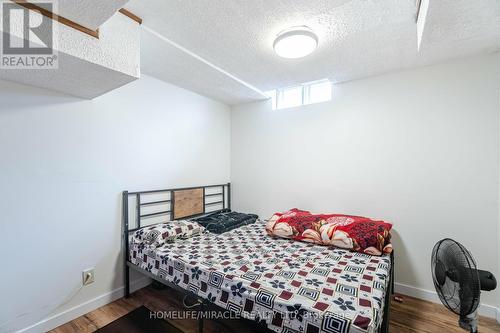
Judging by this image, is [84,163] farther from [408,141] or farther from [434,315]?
[434,315]

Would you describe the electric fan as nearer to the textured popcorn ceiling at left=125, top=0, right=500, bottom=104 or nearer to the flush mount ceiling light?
the textured popcorn ceiling at left=125, top=0, right=500, bottom=104

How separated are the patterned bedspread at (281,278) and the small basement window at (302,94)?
1.82 m

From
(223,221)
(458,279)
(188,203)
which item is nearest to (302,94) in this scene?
(223,221)

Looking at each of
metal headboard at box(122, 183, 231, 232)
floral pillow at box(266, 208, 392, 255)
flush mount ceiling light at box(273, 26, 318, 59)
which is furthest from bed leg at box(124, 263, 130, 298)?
flush mount ceiling light at box(273, 26, 318, 59)

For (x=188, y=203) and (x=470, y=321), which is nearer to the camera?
(x=470, y=321)

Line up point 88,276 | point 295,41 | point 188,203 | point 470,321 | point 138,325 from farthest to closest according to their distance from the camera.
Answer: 1. point 188,203
2. point 88,276
3. point 138,325
4. point 295,41
5. point 470,321

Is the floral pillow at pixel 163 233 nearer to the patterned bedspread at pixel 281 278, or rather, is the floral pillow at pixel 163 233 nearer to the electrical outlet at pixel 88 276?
the patterned bedspread at pixel 281 278

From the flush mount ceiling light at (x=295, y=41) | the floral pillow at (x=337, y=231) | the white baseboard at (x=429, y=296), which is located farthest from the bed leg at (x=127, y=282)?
the white baseboard at (x=429, y=296)

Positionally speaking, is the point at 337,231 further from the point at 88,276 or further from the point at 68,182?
the point at 68,182

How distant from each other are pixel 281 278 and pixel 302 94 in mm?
2379

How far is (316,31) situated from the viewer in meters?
1.78

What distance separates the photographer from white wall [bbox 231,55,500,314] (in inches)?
80.9

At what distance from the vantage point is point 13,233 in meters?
1.67

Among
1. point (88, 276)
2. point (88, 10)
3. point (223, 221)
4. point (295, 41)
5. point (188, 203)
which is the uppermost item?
point (295, 41)
